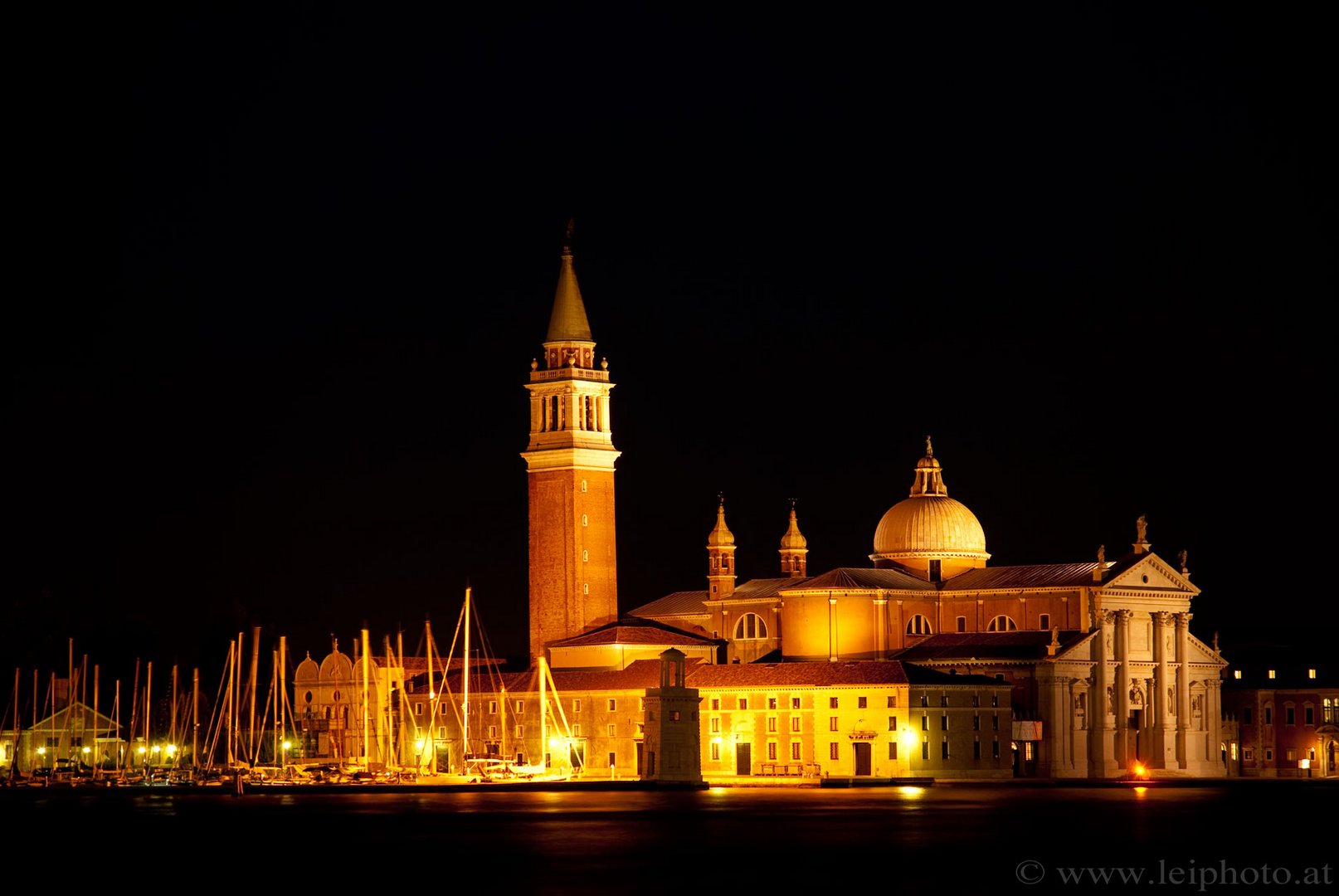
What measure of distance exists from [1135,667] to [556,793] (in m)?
30.3

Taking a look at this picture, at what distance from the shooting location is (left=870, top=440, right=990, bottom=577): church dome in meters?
119

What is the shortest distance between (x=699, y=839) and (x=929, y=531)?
54107 mm

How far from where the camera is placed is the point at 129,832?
72375 mm

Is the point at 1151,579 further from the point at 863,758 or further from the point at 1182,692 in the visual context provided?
the point at 863,758

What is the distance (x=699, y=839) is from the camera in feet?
219

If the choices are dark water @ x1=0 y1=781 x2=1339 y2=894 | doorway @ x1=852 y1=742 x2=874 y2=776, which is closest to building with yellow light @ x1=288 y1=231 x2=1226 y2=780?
doorway @ x1=852 y1=742 x2=874 y2=776

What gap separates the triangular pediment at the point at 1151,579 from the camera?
11419 centimetres

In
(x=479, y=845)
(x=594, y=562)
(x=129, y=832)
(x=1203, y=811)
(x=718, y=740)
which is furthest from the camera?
(x=594, y=562)

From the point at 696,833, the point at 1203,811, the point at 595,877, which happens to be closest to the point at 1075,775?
the point at 1203,811

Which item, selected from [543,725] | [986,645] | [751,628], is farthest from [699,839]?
[751,628]

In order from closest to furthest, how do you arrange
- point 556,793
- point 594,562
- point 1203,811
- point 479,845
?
1. point 479,845
2. point 1203,811
3. point 556,793
4. point 594,562

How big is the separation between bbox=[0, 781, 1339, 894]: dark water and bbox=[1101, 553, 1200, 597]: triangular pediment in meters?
21.9

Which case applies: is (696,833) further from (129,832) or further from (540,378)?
(540,378)

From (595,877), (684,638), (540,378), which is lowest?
(595,877)
